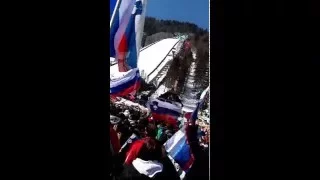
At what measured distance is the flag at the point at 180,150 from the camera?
3.31m

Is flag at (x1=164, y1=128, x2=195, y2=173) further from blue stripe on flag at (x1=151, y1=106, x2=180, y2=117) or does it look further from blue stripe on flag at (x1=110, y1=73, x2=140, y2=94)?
blue stripe on flag at (x1=110, y1=73, x2=140, y2=94)

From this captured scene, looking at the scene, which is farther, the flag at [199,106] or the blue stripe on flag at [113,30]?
the flag at [199,106]

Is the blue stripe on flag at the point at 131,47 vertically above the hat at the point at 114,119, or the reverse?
the blue stripe on flag at the point at 131,47

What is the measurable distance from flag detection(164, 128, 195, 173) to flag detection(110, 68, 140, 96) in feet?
1.48

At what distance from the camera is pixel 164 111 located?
332 centimetres

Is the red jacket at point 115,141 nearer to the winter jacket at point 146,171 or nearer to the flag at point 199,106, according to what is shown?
the winter jacket at point 146,171

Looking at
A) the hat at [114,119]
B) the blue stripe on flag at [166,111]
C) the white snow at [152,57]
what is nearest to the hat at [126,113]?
the hat at [114,119]

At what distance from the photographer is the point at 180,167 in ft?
10.9

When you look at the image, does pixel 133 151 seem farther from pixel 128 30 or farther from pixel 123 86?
pixel 128 30

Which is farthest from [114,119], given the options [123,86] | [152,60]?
[152,60]

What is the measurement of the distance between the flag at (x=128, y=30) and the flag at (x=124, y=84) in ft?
0.23

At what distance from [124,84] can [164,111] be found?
1.12 ft
